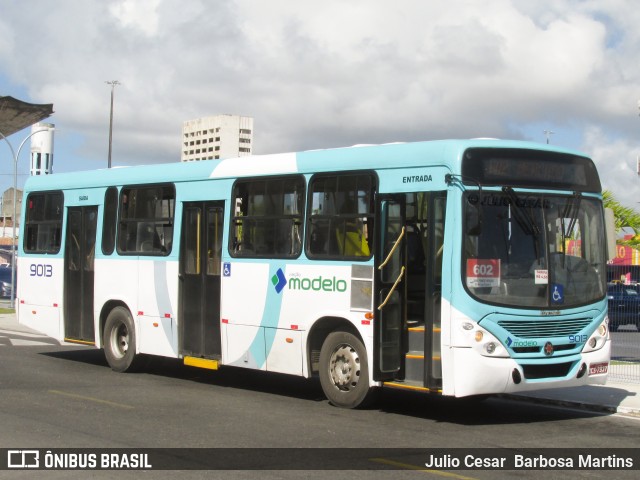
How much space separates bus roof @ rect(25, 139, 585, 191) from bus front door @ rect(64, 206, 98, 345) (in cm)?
61

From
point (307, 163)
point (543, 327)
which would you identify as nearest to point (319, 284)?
point (307, 163)

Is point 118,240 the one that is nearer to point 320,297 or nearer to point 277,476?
point 320,297

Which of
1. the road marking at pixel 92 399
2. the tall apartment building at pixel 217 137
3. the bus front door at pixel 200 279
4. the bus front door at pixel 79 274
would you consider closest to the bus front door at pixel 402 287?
the road marking at pixel 92 399

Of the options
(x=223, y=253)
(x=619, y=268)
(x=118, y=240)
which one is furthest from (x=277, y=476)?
(x=619, y=268)

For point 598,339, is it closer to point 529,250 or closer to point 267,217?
point 529,250

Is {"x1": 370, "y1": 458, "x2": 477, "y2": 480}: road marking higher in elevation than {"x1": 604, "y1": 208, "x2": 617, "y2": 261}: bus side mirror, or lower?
lower

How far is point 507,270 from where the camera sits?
36.0 ft

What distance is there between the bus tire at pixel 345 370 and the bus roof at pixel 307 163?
217cm

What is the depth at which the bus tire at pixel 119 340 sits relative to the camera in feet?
52.0

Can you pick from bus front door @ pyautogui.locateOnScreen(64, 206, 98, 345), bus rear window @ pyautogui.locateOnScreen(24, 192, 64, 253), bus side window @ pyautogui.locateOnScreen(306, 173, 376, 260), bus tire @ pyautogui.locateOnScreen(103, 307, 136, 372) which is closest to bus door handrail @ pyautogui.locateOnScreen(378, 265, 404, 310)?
Result: bus side window @ pyautogui.locateOnScreen(306, 173, 376, 260)

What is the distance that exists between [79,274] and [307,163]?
5983 mm

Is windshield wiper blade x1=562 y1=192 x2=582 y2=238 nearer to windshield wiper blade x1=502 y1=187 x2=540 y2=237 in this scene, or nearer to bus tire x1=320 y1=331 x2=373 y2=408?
windshield wiper blade x1=502 y1=187 x2=540 y2=237

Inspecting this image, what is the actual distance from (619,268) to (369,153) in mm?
8978

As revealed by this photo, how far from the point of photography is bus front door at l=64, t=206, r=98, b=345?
16703mm
